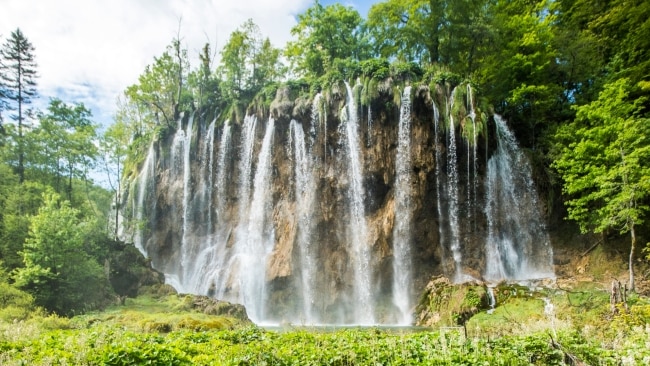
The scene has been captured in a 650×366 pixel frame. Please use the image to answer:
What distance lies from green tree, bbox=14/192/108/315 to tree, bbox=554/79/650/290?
26474 mm

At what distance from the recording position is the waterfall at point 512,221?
2311 cm

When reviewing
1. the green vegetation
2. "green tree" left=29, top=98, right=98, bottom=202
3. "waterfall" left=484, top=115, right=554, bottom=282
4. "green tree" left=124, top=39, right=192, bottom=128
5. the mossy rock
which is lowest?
the mossy rock

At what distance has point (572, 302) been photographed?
15.0 metres

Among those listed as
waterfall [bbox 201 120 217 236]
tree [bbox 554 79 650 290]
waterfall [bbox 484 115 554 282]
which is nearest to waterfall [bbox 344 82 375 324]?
waterfall [bbox 484 115 554 282]

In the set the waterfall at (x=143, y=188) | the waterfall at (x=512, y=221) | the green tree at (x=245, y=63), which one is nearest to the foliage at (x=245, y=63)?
the green tree at (x=245, y=63)

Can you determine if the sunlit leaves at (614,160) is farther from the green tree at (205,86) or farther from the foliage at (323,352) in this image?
the green tree at (205,86)

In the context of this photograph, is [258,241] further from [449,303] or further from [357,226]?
[449,303]

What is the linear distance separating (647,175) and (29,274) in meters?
29.7

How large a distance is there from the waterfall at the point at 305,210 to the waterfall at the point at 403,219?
17.1ft

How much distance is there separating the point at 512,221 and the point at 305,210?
13311mm

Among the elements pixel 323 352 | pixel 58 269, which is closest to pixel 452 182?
pixel 323 352

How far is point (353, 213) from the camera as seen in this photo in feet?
82.0

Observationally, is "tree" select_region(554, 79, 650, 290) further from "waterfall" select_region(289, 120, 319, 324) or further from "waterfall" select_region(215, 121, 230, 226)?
"waterfall" select_region(215, 121, 230, 226)

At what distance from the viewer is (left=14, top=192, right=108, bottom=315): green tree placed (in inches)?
763
